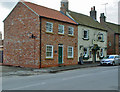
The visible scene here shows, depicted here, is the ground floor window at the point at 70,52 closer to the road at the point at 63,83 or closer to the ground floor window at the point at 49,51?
the ground floor window at the point at 49,51

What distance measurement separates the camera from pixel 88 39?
27656 mm

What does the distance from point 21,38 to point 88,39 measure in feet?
34.9

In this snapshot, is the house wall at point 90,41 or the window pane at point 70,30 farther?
the house wall at point 90,41

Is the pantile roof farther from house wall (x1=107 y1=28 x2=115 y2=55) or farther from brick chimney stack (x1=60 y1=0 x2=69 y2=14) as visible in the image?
house wall (x1=107 y1=28 x2=115 y2=55)

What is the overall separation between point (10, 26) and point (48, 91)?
57.7ft

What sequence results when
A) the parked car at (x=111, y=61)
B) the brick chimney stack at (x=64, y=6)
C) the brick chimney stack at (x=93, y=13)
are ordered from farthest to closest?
the brick chimney stack at (x=93, y=13) < the brick chimney stack at (x=64, y=6) < the parked car at (x=111, y=61)

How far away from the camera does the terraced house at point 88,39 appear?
26403 millimetres

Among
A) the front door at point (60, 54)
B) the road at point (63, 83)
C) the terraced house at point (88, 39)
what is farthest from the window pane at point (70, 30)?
the road at point (63, 83)

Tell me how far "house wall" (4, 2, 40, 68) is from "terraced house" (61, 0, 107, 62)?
7.48m

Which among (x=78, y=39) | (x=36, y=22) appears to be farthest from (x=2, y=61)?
(x=78, y=39)

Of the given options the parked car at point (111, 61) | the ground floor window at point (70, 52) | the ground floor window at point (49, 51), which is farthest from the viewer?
the parked car at point (111, 61)

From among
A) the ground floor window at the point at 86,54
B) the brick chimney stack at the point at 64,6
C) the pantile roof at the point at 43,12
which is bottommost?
the ground floor window at the point at 86,54

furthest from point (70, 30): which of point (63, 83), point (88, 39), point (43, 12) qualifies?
point (63, 83)

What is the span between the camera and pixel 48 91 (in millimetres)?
7832
